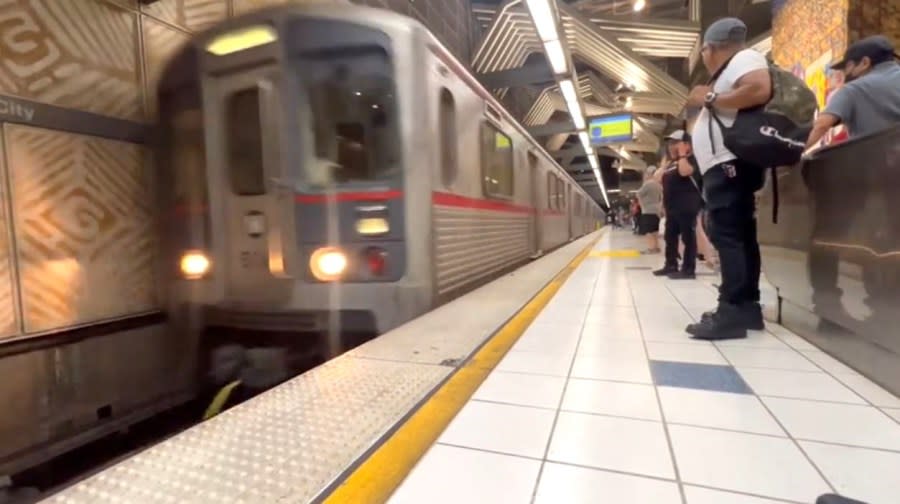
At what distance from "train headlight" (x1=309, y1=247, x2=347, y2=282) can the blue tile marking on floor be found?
1745mm

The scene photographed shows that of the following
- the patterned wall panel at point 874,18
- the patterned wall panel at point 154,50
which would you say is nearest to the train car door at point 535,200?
the patterned wall panel at point 874,18

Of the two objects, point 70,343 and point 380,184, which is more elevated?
point 380,184

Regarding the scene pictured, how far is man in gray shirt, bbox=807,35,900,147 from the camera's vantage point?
2066mm

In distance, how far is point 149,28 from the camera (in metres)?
3.06

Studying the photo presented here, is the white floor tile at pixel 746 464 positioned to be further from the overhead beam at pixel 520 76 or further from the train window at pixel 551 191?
the overhead beam at pixel 520 76

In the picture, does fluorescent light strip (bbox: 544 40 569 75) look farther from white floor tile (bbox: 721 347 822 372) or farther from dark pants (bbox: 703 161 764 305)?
white floor tile (bbox: 721 347 822 372)

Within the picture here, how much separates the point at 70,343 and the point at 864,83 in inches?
178

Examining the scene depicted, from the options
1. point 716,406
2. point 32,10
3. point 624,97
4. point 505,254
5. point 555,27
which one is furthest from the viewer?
point 624,97

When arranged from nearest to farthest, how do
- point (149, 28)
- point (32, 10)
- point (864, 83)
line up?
point (864, 83) → point (32, 10) → point (149, 28)

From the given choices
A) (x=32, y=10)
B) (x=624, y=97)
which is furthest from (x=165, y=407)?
(x=624, y=97)

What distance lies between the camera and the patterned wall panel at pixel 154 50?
9.96 feet

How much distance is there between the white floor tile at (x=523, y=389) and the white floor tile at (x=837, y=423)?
712 mm

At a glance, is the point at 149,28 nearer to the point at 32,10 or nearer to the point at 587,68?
the point at 32,10

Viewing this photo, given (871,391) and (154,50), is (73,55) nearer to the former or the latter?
(154,50)
